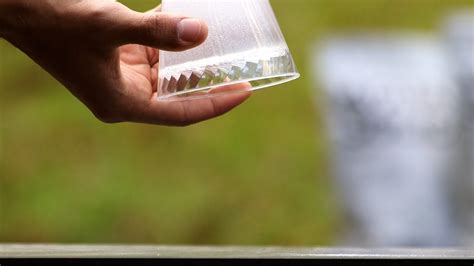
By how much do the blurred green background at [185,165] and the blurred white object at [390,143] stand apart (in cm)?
32

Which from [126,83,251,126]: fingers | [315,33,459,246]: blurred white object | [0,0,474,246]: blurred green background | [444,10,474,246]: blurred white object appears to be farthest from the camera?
[0,0,474,246]: blurred green background

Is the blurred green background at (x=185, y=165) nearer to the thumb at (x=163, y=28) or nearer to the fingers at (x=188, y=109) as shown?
the fingers at (x=188, y=109)

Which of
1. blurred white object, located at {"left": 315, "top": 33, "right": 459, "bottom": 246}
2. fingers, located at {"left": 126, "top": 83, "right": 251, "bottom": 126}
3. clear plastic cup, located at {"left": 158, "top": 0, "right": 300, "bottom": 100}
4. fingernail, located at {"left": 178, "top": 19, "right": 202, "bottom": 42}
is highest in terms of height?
fingernail, located at {"left": 178, "top": 19, "right": 202, "bottom": 42}

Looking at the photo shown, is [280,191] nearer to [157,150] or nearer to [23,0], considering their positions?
[157,150]

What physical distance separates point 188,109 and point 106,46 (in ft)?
0.41

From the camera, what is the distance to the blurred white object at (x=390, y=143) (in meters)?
3.40

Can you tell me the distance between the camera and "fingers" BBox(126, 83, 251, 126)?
894 mm

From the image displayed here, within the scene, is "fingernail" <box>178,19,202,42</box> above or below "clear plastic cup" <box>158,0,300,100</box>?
above

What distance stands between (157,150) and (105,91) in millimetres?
3741

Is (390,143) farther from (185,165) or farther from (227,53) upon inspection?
(227,53)

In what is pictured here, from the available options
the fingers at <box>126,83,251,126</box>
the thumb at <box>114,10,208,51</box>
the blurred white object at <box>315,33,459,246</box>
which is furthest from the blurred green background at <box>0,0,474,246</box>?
the thumb at <box>114,10,208,51</box>

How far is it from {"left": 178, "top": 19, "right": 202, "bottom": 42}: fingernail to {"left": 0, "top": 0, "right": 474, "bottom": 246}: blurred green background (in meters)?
3.00

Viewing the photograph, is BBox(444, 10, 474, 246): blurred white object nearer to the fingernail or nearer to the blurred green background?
the blurred green background

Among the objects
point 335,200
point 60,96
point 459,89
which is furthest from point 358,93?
point 60,96
